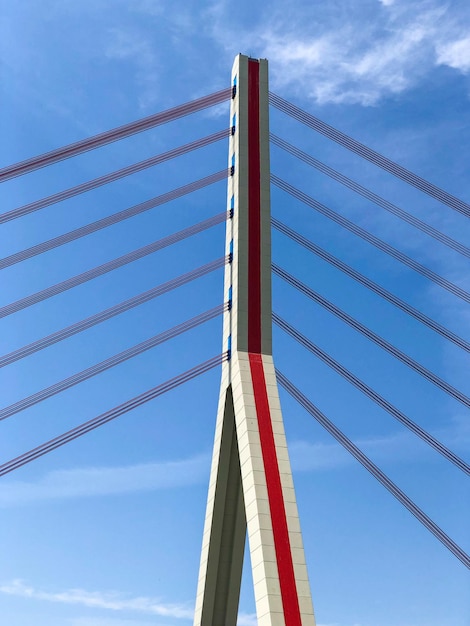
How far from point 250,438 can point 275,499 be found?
2.07 meters

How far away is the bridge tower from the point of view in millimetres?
24375

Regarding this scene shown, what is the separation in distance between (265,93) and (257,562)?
17.8 metres

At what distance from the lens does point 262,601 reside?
23.8 meters

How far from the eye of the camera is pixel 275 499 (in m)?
25.5

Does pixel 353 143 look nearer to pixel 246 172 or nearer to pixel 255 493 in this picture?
pixel 246 172

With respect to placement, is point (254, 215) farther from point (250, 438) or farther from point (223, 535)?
point (223, 535)

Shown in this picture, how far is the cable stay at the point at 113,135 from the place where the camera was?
1176 inches

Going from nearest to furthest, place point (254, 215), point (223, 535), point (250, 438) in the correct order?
point (250, 438)
point (223, 535)
point (254, 215)

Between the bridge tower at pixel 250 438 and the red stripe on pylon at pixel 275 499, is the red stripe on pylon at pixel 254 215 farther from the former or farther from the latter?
the red stripe on pylon at pixel 275 499

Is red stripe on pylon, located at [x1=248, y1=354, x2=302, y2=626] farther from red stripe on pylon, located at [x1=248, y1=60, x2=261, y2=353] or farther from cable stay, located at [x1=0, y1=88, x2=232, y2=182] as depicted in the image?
cable stay, located at [x1=0, y1=88, x2=232, y2=182]

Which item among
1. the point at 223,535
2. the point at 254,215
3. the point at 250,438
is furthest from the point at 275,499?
the point at 254,215

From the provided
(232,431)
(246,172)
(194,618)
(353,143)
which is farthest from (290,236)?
(194,618)

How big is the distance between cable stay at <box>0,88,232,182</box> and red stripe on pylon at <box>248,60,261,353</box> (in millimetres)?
1124

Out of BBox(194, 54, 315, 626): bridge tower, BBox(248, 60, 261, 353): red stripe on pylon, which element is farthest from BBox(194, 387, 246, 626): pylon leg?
BBox(248, 60, 261, 353): red stripe on pylon
